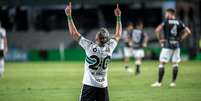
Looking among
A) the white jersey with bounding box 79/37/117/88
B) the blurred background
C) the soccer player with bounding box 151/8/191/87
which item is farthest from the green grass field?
the blurred background

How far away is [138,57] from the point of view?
105ft

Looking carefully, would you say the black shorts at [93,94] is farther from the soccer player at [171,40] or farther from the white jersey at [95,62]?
the soccer player at [171,40]

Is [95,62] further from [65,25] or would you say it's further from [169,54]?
[65,25]

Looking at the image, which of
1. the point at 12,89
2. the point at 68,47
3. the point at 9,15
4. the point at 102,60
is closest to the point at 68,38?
the point at 68,47

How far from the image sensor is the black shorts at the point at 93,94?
14500mm

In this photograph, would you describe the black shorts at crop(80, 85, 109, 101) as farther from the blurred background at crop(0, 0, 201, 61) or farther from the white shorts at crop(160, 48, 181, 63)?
the blurred background at crop(0, 0, 201, 61)

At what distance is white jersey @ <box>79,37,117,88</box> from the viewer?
47.9 ft

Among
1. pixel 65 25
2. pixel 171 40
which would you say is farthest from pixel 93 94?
pixel 65 25

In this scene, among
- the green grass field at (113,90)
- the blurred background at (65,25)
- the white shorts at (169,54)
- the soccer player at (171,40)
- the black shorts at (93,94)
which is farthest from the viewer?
the blurred background at (65,25)

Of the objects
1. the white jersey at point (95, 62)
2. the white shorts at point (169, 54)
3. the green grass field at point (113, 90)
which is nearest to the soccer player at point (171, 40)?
the white shorts at point (169, 54)

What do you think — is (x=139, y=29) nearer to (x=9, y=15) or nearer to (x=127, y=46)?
(x=127, y=46)

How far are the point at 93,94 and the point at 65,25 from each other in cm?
4119

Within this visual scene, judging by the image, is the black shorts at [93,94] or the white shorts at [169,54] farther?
the white shorts at [169,54]

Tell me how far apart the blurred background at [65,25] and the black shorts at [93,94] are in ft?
116
